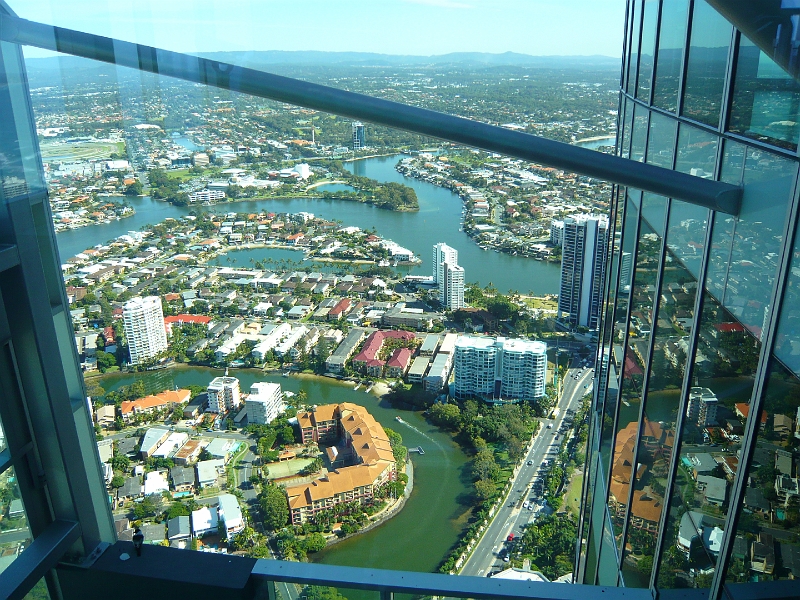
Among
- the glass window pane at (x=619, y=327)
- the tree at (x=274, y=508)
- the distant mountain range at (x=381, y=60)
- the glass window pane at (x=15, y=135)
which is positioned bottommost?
the tree at (x=274, y=508)

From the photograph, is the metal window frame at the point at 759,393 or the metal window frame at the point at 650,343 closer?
the metal window frame at the point at 759,393

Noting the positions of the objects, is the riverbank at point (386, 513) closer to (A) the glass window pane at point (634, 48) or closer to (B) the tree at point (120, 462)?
(B) the tree at point (120, 462)

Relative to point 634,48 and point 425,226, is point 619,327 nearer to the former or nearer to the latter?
point 634,48

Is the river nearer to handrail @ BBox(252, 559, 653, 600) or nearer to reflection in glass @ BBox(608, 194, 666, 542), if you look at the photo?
reflection in glass @ BBox(608, 194, 666, 542)

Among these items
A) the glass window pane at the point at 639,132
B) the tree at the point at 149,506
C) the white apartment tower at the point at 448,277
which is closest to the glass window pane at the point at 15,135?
the glass window pane at the point at 639,132

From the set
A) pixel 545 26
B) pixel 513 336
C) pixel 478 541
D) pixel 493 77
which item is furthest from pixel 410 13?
pixel 513 336

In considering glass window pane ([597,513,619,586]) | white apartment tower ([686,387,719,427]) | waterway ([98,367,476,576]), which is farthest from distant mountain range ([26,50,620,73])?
waterway ([98,367,476,576])
